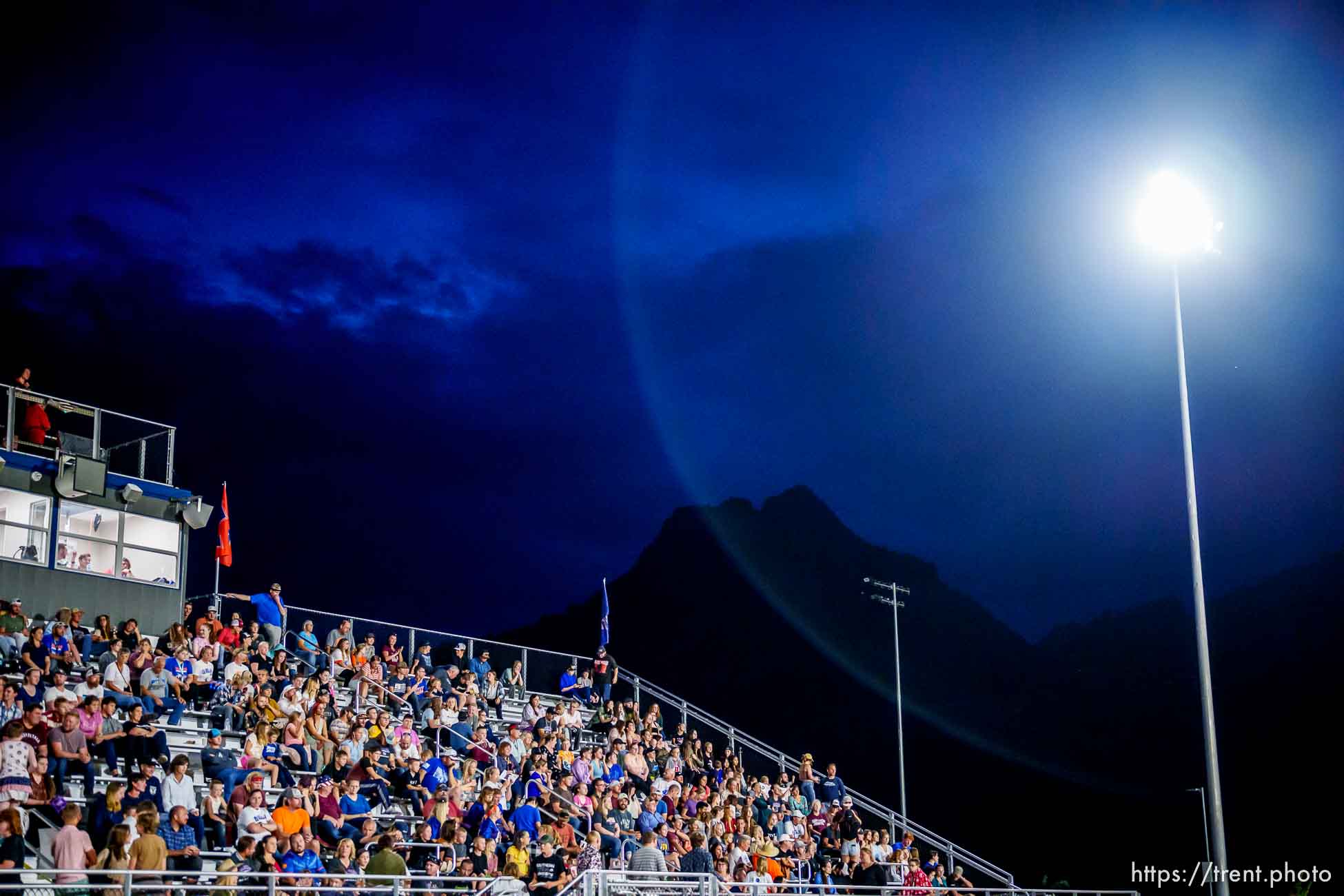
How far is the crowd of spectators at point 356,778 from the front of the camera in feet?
46.5

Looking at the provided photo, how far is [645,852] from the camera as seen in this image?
17.7 metres

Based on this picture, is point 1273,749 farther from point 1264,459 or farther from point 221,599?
point 221,599

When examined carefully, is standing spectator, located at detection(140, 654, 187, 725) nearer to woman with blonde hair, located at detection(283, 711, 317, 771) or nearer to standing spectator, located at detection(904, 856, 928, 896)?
woman with blonde hair, located at detection(283, 711, 317, 771)

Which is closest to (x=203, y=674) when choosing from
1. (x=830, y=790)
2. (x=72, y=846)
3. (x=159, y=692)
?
(x=159, y=692)

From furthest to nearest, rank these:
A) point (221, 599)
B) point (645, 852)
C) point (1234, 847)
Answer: point (1234, 847)
point (221, 599)
point (645, 852)

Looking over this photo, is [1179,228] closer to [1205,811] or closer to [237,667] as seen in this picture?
[237,667]

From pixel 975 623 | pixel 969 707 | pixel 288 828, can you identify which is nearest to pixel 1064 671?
pixel 969 707

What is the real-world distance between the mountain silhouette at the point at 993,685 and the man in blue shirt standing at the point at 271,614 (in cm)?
4346

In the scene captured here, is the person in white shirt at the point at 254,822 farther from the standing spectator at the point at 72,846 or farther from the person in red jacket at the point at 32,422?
the person in red jacket at the point at 32,422

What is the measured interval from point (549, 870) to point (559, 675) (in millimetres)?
12615

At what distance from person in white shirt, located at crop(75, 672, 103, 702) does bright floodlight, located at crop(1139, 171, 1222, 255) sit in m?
16.1

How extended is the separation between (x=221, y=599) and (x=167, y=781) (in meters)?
9.30

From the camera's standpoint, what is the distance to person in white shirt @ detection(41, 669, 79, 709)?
15.6m

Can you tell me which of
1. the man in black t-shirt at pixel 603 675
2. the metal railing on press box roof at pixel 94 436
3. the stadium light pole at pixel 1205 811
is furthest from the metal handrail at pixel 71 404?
the stadium light pole at pixel 1205 811
